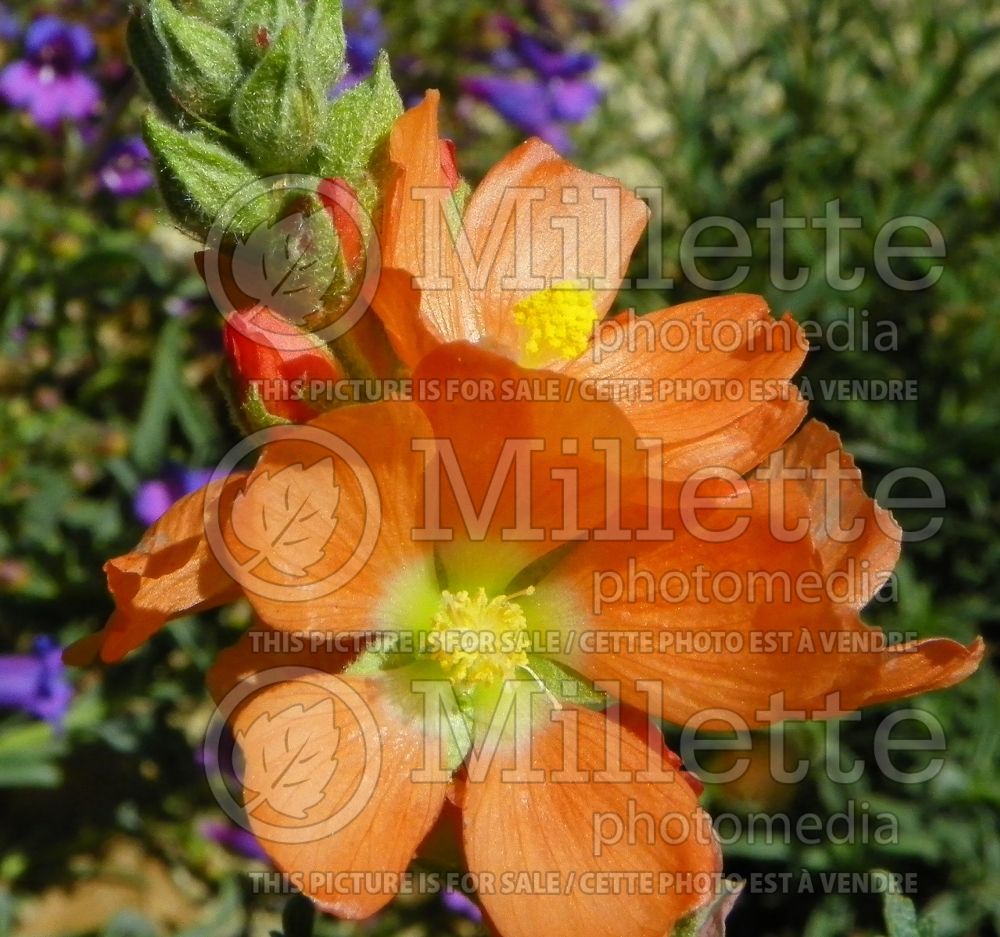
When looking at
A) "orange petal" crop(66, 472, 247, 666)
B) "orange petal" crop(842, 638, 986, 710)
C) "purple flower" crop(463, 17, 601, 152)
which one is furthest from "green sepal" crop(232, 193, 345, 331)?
"purple flower" crop(463, 17, 601, 152)

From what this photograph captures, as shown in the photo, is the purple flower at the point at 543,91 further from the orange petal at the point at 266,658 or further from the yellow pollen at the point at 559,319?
the orange petal at the point at 266,658

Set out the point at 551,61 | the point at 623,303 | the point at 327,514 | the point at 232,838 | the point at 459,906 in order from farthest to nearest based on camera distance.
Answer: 1. the point at 551,61
2. the point at 623,303
3. the point at 232,838
4. the point at 459,906
5. the point at 327,514

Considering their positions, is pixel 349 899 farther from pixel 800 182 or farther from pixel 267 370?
pixel 800 182

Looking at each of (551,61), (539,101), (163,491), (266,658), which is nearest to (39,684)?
(163,491)

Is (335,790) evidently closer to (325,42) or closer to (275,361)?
(275,361)

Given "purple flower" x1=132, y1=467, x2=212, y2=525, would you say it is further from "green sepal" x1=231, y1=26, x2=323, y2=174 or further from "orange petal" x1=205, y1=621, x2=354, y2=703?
"green sepal" x1=231, y1=26, x2=323, y2=174

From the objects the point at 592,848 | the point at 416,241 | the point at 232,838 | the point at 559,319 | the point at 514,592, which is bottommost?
the point at 232,838

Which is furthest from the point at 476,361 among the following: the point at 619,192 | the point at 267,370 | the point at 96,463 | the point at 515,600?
the point at 96,463
